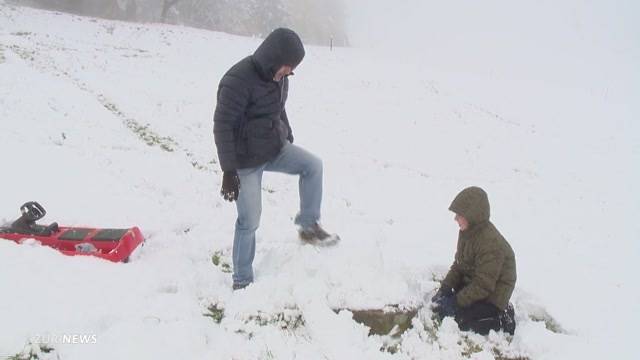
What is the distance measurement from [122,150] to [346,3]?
6630cm

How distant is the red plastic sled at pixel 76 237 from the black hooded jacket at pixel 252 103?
6.29ft

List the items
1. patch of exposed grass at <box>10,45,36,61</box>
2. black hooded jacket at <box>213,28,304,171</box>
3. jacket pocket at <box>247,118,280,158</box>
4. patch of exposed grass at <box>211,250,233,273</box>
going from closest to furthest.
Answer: black hooded jacket at <box>213,28,304,171</box>
jacket pocket at <box>247,118,280,158</box>
patch of exposed grass at <box>211,250,233,273</box>
patch of exposed grass at <box>10,45,36,61</box>

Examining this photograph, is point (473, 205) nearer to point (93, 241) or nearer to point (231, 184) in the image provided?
point (231, 184)

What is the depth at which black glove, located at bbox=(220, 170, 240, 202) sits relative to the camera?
4531mm

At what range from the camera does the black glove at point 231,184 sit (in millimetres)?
4531

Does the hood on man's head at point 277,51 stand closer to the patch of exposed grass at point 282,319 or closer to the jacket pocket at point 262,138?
the jacket pocket at point 262,138

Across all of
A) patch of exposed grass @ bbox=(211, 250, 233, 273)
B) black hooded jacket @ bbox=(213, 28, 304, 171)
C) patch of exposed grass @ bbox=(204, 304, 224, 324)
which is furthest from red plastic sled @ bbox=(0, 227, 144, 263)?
black hooded jacket @ bbox=(213, 28, 304, 171)

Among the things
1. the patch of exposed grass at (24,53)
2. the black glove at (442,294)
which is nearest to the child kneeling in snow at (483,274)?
the black glove at (442,294)

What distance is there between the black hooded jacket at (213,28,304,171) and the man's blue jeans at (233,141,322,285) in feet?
0.71

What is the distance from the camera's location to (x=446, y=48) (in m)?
59.6

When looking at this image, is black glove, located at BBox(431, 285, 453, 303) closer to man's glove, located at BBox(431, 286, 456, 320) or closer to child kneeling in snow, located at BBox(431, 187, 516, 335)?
man's glove, located at BBox(431, 286, 456, 320)

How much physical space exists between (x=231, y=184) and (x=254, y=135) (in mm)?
567

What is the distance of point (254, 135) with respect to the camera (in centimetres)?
470

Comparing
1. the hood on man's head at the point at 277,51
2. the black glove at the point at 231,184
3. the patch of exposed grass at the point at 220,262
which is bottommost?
the patch of exposed grass at the point at 220,262
